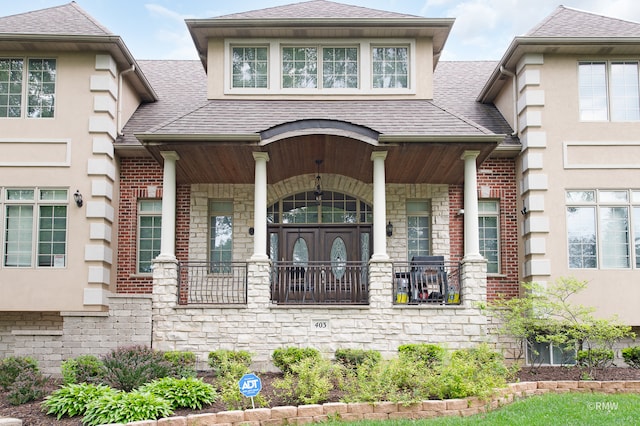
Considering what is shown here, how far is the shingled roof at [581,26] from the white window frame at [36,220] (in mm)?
9712

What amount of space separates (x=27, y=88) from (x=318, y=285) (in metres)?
6.96

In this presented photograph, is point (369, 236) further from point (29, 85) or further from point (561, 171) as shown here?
point (29, 85)

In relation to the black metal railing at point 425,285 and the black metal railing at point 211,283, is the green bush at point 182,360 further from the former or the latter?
the black metal railing at point 425,285

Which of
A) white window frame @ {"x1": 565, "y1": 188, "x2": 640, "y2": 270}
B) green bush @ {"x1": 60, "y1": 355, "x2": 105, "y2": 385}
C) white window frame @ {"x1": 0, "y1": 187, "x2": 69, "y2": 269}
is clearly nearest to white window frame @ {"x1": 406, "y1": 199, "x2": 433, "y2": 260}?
white window frame @ {"x1": 565, "y1": 188, "x2": 640, "y2": 270}

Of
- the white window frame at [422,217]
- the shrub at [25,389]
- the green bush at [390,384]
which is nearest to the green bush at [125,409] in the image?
the shrub at [25,389]

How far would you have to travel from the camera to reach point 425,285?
12.9 m

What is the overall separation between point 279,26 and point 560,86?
5.79 m

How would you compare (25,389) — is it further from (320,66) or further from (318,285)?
(320,66)

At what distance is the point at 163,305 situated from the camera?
40.0 feet

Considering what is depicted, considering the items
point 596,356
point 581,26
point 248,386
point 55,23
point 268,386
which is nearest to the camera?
point 248,386

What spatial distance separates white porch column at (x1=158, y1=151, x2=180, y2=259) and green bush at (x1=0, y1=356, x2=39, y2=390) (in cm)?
288

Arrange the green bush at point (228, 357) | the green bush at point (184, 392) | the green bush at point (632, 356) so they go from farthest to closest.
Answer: the green bush at point (632, 356) → the green bush at point (228, 357) → the green bush at point (184, 392)

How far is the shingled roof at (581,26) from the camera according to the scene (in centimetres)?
1347

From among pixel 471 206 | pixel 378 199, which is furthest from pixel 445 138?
pixel 378 199
